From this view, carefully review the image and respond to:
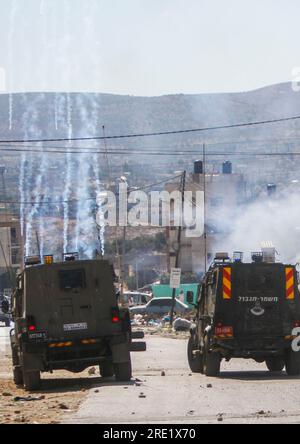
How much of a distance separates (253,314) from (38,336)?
14.7 ft

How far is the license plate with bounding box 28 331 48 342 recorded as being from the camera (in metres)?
22.0

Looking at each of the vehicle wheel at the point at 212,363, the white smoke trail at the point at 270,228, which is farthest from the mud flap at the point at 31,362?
the white smoke trail at the point at 270,228

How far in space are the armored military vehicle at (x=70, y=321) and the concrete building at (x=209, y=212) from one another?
189 ft

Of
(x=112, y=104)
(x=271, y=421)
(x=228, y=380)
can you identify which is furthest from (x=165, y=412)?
(x=112, y=104)

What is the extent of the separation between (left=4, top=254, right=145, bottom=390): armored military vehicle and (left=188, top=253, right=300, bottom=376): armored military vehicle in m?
2.27

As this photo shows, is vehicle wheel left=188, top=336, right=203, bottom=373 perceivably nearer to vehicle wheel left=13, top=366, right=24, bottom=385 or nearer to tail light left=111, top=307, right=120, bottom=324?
tail light left=111, top=307, right=120, bottom=324

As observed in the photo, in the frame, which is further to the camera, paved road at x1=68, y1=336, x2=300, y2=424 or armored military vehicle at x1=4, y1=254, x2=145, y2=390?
armored military vehicle at x1=4, y1=254, x2=145, y2=390

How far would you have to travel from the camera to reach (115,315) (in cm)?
2245

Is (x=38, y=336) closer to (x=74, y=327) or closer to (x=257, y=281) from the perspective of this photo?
Result: (x=74, y=327)

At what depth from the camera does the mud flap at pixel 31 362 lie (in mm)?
21891

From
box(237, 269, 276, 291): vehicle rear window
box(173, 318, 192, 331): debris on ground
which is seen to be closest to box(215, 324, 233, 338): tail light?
box(237, 269, 276, 291): vehicle rear window

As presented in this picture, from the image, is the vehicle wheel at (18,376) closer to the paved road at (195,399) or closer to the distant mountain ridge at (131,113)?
the paved road at (195,399)

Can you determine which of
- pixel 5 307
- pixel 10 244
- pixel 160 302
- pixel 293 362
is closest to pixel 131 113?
pixel 10 244

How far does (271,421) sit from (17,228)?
3739 inches
